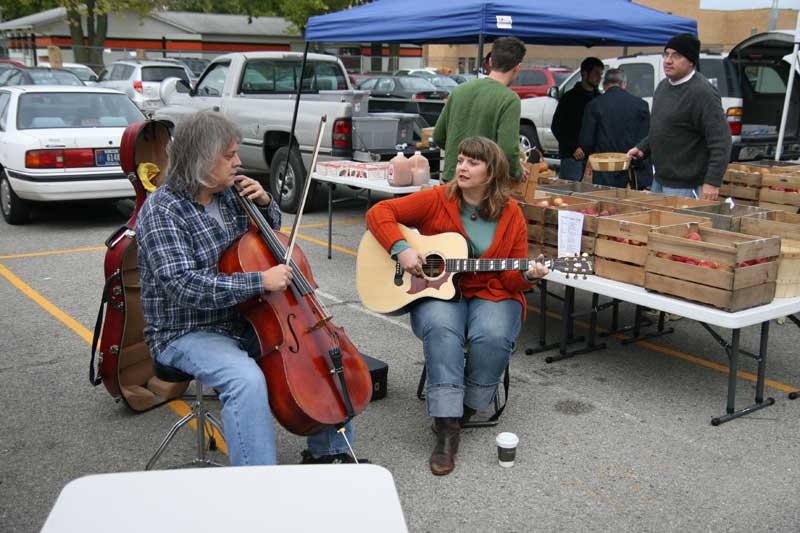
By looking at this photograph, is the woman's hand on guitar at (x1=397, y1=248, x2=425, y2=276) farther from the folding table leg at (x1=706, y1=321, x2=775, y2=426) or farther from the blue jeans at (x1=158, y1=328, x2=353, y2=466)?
the folding table leg at (x1=706, y1=321, x2=775, y2=426)

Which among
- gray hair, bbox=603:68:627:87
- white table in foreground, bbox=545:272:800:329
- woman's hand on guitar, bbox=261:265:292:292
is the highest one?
gray hair, bbox=603:68:627:87

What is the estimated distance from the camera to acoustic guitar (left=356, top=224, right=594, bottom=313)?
12.7 feet

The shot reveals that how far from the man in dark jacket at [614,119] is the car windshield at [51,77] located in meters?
11.3

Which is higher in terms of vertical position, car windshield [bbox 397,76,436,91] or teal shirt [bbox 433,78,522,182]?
car windshield [bbox 397,76,436,91]

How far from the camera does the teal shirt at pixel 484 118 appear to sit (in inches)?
198

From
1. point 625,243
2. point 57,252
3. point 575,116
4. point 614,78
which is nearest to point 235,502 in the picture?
point 625,243

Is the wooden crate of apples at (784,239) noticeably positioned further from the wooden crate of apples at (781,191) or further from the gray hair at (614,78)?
the gray hair at (614,78)

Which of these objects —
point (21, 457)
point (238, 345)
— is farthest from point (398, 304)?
point (21, 457)

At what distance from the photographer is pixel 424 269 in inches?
158

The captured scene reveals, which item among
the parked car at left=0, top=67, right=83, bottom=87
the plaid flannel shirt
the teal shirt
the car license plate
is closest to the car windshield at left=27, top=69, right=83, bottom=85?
the parked car at left=0, top=67, right=83, bottom=87

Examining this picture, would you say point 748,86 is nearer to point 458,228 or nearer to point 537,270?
point 458,228

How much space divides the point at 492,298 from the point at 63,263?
4.95m

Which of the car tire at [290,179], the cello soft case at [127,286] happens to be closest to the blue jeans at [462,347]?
the cello soft case at [127,286]

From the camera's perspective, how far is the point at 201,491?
1447mm
